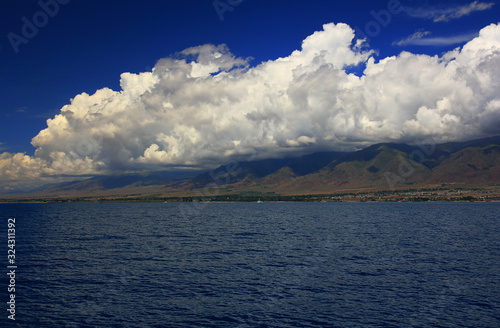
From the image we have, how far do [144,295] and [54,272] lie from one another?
28517 mm

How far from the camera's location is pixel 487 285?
58594mm

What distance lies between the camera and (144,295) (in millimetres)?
54875

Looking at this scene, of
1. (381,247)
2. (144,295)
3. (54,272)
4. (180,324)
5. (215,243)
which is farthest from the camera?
(215,243)

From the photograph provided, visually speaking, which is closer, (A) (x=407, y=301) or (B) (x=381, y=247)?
(A) (x=407, y=301)

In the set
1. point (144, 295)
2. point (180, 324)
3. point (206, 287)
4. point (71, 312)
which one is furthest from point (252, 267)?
point (71, 312)

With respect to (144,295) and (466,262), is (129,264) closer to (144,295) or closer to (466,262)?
(144,295)

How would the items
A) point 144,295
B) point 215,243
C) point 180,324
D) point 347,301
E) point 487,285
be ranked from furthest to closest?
point 215,243 < point 487,285 < point 144,295 < point 347,301 < point 180,324

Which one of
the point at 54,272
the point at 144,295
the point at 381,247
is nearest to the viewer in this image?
the point at 144,295

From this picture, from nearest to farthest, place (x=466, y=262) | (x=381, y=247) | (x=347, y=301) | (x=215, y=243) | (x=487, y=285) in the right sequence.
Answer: (x=347, y=301) < (x=487, y=285) < (x=466, y=262) < (x=381, y=247) < (x=215, y=243)

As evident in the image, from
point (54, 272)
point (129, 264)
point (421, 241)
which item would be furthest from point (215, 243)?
point (421, 241)

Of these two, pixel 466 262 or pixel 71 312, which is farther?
pixel 466 262

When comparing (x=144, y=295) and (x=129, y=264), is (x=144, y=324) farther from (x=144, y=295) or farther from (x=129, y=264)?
(x=129, y=264)

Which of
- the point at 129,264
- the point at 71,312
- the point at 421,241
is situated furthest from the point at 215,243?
the point at 421,241

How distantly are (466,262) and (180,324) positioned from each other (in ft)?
225
